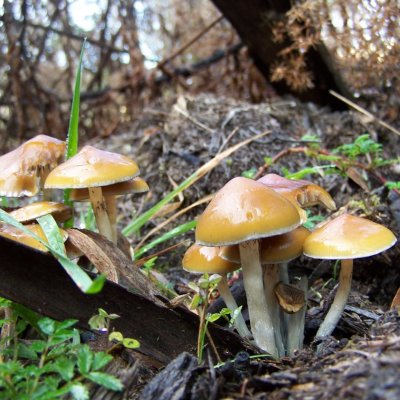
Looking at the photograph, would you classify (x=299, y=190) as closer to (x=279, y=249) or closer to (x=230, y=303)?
(x=279, y=249)

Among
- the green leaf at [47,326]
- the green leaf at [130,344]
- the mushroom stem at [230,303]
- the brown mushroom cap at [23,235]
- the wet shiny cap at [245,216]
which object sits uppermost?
the brown mushroom cap at [23,235]

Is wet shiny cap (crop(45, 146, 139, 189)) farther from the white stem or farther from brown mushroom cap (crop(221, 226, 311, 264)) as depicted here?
the white stem

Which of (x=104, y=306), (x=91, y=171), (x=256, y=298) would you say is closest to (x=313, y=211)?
(x=256, y=298)

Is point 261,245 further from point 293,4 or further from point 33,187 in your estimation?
point 293,4

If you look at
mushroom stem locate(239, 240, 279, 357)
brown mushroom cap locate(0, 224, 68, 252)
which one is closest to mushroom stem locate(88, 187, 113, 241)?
brown mushroom cap locate(0, 224, 68, 252)

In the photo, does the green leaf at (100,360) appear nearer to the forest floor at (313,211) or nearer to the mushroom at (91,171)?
the forest floor at (313,211)

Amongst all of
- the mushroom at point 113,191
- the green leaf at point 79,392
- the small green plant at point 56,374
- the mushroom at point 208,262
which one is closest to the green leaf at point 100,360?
the small green plant at point 56,374
